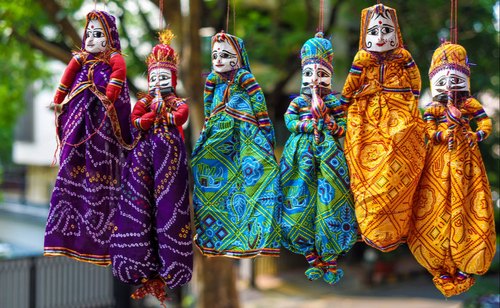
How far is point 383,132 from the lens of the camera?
7.47 feet

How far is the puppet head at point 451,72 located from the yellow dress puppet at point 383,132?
0.29ft

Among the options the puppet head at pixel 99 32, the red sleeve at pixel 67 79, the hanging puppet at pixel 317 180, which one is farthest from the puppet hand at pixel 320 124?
the red sleeve at pixel 67 79

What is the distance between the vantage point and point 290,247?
2.36 m

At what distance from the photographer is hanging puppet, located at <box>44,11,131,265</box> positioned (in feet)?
8.12

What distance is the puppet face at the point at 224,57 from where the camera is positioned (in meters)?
2.45

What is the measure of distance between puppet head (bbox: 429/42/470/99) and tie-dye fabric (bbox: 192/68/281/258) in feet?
2.31

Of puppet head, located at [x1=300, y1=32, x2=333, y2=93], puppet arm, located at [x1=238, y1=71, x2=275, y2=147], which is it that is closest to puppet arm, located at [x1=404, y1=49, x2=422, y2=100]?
puppet head, located at [x1=300, y1=32, x2=333, y2=93]

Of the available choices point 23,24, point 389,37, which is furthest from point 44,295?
point 389,37

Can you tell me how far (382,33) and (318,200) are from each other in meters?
0.71

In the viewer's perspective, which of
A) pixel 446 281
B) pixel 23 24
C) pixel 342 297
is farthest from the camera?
pixel 342 297

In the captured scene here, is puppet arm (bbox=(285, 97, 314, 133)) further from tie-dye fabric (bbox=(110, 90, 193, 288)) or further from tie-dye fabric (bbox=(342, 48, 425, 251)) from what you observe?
tie-dye fabric (bbox=(110, 90, 193, 288))

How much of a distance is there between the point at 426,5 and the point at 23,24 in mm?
3826

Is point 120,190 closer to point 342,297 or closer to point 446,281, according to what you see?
point 446,281

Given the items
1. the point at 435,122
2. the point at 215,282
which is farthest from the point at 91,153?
the point at 215,282
